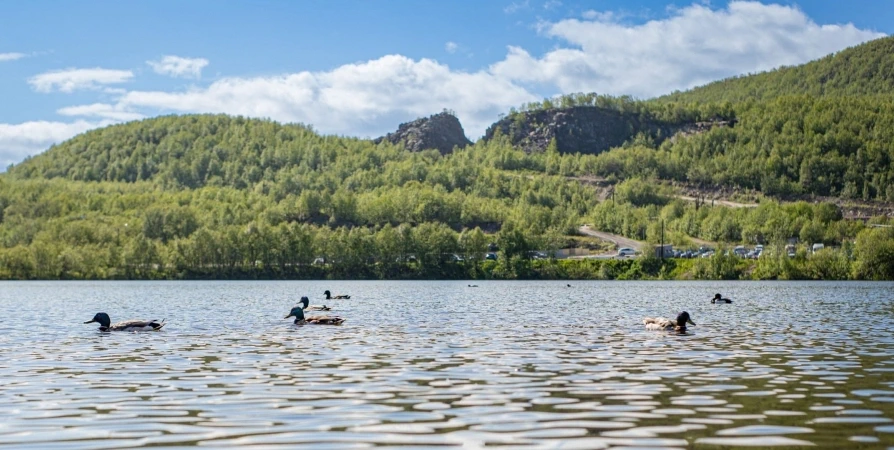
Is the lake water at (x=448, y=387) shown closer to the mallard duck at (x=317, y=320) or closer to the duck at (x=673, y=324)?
the duck at (x=673, y=324)

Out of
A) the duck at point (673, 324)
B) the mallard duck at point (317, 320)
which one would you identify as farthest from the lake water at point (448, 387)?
the mallard duck at point (317, 320)

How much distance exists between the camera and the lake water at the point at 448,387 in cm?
1819

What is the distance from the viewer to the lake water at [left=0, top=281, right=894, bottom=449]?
59.7ft

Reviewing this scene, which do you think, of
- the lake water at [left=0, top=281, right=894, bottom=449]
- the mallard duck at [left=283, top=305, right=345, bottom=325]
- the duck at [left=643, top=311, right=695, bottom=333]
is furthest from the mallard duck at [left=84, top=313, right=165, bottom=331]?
the duck at [left=643, top=311, right=695, bottom=333]

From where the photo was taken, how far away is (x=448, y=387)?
966 inches

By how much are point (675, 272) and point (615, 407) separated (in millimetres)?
168203

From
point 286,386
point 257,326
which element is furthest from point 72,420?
point 257,326

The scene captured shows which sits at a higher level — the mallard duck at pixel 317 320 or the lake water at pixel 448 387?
the mallard duck at pixel 317 320

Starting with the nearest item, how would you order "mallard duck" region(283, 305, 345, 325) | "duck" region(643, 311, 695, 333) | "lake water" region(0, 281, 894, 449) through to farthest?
"lake water" region(0, 281, 894, 449)
"duck" region(643, 311, 695, 333)
"mallard duck" region(283, 305, 345, 325)

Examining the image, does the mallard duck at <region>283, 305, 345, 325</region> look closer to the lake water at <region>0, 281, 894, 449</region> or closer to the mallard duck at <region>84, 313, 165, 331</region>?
the lake water at <region>0, 281, 894, 449</region>

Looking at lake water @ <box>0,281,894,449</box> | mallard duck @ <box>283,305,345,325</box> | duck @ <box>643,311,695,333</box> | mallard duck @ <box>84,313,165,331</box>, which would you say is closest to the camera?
lake water @ <box>0,281,894,449</box>

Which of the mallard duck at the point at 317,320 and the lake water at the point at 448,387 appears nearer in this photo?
the lake water at the point at 448,387

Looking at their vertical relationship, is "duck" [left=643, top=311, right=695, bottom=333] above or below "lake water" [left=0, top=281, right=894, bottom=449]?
above

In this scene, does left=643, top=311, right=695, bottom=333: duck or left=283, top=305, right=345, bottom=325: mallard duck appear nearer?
left=643, top=311, right=695, bottom=333: duck
